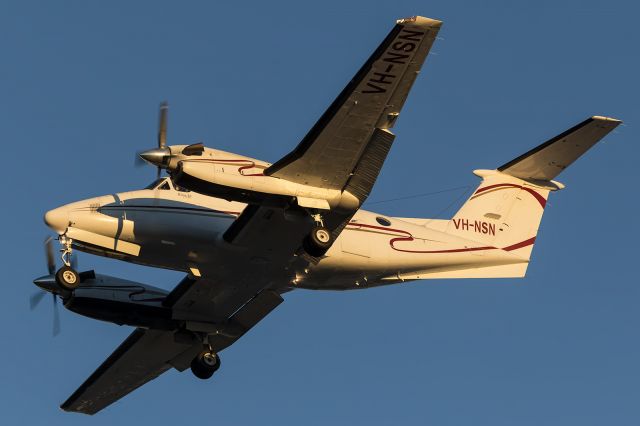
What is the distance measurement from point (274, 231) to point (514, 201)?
769 cm

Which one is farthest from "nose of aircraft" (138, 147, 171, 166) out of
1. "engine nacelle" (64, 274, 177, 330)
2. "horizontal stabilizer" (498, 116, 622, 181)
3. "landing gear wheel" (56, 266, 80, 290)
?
"horizontal stabilizer" (498, 116, 622, 181)

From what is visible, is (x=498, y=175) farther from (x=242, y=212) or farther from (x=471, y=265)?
(x=242, y=212)

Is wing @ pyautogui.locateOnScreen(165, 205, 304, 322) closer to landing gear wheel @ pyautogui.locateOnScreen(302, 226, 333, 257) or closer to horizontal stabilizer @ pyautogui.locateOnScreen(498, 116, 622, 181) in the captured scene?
landing gear wheel @ pyautogui.locateOnScreen(302, 226, 333, 257)

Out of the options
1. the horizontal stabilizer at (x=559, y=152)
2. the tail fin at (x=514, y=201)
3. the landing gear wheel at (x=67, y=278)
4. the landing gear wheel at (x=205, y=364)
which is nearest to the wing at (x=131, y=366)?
the landing gear wheel at (x=205, y=364)

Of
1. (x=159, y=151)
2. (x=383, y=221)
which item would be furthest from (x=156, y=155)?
(x=383, y=221)

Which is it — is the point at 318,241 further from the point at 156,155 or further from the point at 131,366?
the point at 131,366

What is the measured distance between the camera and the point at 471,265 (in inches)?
1133

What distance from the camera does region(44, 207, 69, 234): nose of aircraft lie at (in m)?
25.4

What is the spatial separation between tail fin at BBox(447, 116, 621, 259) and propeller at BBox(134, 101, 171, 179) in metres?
7.94

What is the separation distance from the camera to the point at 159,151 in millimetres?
24281

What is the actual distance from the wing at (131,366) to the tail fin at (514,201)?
779cm

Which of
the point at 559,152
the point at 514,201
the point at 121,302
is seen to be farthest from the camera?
the point at 514,201

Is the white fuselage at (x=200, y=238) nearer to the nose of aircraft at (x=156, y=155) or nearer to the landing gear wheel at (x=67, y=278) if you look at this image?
the landing gear wheel at (x=67, y=278)

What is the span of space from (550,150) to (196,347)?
10.3 m
